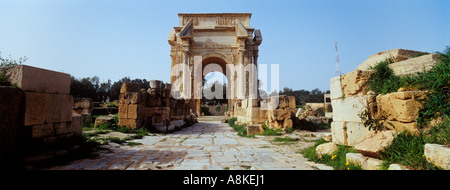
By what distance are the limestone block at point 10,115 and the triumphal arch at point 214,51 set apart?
61.7 ft

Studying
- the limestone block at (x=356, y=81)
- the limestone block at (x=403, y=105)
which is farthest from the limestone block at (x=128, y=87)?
the limestone block at (x=403, y=105)

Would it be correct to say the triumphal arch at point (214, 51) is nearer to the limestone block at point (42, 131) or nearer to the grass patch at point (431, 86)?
the limestone block at point (42, 131)

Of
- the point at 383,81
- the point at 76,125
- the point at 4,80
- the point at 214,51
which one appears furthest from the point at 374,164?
the point at 214,51

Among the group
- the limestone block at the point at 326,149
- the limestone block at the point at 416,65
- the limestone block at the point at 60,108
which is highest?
the limestone block at the point at 416,65

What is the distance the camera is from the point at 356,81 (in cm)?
402

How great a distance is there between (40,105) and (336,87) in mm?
5732

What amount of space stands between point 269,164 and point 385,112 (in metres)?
1.97

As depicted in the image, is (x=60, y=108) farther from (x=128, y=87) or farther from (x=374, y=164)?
(x=374, y=164)

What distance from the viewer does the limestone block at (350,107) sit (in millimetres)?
3725
